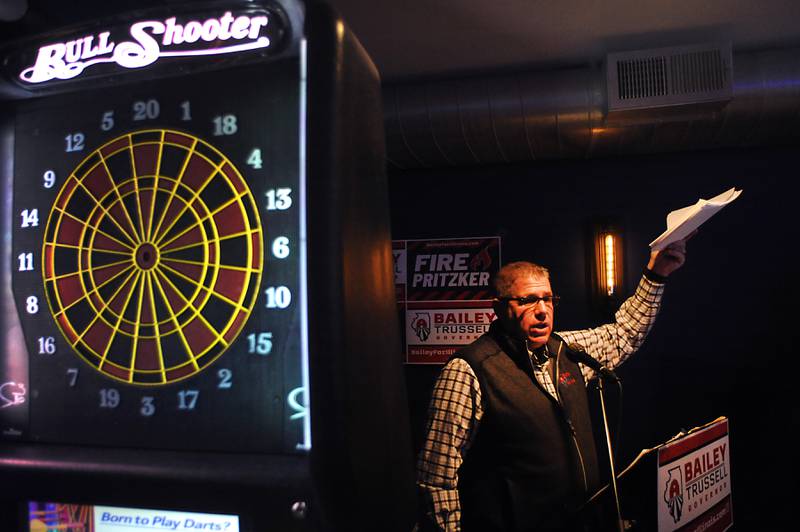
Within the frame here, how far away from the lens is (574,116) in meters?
3.58

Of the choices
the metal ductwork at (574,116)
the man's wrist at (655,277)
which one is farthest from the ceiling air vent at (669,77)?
the man's wrist at (655,277)

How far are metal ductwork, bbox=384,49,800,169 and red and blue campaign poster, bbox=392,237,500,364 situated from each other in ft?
3.33

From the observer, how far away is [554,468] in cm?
230

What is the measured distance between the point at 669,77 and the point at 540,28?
2.57ft

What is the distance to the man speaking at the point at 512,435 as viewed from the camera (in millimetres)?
2246

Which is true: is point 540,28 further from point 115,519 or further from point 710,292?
point 115,519

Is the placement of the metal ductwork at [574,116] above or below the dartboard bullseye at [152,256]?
above

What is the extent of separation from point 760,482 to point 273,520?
4.35m

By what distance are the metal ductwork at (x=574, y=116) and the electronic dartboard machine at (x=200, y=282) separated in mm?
2787

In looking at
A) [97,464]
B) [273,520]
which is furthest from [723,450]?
[97,464]

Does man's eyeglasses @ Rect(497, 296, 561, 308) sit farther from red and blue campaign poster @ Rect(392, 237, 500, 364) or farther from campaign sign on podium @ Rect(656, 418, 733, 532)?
red and blue campaign poster @ Rect(392, 237, 500, 364)

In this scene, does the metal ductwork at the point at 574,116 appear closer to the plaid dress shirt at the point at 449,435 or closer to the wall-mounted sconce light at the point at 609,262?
the wall-mounted sconce light at the point at 609,262

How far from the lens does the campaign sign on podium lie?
1.93 meters

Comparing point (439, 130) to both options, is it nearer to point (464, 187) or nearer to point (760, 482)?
point (464, 187)
